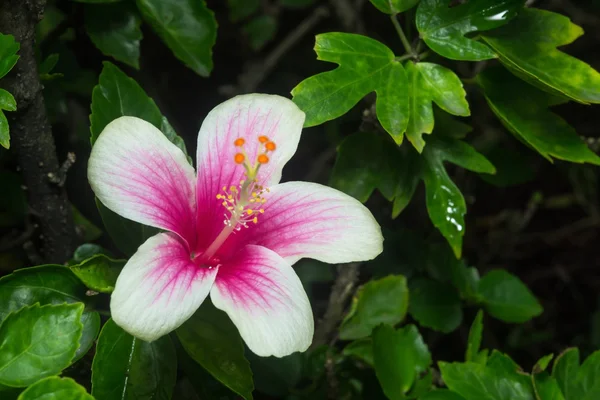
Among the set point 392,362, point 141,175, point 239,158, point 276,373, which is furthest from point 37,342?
point 392,362

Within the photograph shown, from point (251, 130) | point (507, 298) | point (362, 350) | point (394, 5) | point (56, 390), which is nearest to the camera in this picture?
point (56, 390)

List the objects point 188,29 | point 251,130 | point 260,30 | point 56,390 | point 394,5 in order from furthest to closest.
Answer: point 260,30, point 188,29, point 394,5, point 251,130, point 56,390

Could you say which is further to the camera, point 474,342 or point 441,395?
point 474,342

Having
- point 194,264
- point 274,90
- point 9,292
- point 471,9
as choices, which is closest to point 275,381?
point 194,264

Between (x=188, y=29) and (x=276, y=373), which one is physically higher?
(x=188, y=29)

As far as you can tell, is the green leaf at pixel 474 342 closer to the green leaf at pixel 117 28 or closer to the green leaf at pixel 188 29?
the green leaf at pixel 188 29

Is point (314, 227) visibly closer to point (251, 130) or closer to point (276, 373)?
point (251, 130)

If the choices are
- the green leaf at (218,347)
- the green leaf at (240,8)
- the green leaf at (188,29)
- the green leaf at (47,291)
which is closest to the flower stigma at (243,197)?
the green leaf at (218,347)
